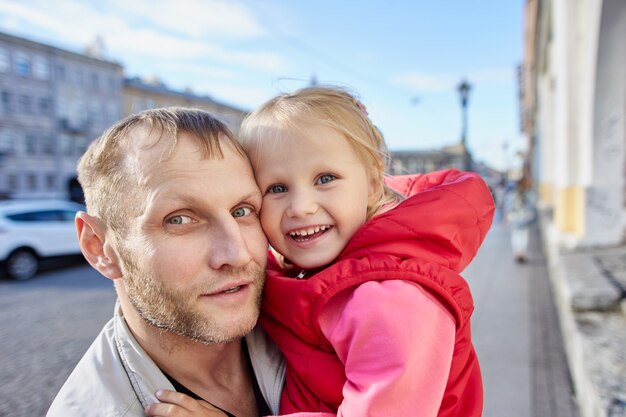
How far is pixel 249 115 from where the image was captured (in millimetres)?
1646

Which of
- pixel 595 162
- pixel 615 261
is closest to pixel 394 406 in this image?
pixel 615 261

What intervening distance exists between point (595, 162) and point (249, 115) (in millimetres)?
5414

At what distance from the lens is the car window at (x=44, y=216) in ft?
32.4

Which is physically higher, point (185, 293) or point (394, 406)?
point (185, 293)

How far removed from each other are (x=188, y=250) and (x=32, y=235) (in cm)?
1079

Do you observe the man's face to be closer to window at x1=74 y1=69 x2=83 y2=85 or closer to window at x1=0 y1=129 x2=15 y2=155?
window at x1=0 y1=129 x2=15 y2=155

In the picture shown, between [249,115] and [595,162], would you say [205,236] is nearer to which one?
[249,115]

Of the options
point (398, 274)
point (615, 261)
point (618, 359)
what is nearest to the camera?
point (398, 274)

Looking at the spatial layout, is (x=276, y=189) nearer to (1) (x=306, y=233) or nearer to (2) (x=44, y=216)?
(1) (x=306, y=233)

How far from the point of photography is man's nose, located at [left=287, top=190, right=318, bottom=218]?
1.39 m

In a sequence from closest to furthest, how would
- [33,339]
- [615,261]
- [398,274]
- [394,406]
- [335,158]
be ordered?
[394,406]
[398,274]
[335,158]
[615,261]
[33,339]

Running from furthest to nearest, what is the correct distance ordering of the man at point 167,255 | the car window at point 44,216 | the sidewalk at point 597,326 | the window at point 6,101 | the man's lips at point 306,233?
the window at point 6,101
the car window at point 44,216
the sidewalk at point 597,326
the man's lips at point 306,233
the man at point 167,255

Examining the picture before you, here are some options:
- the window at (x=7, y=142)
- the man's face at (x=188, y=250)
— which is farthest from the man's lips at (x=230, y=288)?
the window at (x=7, y=142)

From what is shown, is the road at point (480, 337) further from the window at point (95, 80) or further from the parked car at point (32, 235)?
the window at point (95, 80)
